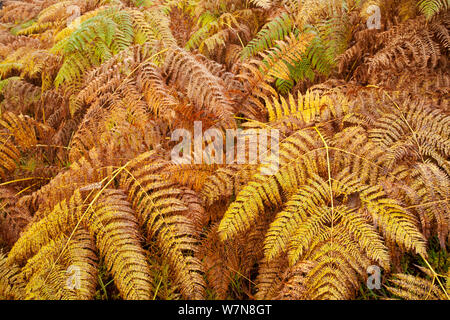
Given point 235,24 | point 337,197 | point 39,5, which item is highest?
point 39,5

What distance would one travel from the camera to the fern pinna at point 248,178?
1.16 metres

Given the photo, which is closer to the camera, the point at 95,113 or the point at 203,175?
the point at 203,175

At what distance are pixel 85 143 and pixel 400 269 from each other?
5.60ft

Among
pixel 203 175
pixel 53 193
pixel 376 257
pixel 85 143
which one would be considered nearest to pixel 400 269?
pixel 376 257

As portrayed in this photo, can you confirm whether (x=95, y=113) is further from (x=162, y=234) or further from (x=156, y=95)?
(x=162, y=234)

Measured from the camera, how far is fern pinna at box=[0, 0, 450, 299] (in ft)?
3.81

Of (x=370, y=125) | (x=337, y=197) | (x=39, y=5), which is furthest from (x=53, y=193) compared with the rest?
(x=39, y=5)

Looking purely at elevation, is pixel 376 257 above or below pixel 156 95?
below

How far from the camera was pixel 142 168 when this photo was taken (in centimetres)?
140

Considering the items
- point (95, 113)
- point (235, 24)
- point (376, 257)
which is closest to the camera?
point (376, 257)

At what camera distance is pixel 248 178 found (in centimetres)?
134

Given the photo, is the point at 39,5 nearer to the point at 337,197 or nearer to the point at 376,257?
the point at 337,197

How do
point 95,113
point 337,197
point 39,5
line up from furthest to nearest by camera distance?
point 39,5 → point 95,113 → point 337,197
